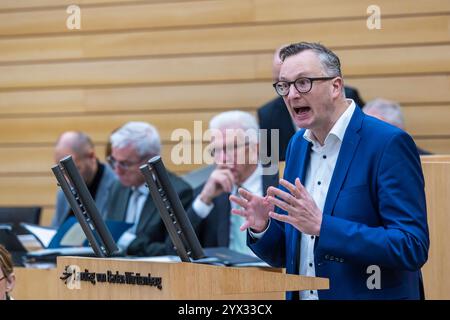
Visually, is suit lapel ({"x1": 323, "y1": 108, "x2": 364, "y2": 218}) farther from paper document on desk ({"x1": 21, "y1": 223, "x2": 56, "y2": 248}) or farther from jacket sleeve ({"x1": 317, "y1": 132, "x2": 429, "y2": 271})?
paper document on desk ({"x1": 21, "y1": 223, "x2": 56, "y2": 248})

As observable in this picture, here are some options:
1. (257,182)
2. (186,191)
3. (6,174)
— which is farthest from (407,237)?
(6,174)

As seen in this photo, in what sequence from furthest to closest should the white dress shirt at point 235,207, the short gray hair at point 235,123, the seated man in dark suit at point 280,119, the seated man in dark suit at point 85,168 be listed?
the seated man in dark suit at point 85,168
the seated man in dark suit at point 280,119
the short gray hair at point 235,123
the white dress shirt at point 235,207

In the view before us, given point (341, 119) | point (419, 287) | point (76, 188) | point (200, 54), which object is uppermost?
point (200, 54)

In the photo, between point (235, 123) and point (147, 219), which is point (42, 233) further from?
point (235, 123)

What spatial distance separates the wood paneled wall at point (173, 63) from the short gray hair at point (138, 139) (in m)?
1.82

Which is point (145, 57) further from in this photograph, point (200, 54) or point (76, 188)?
point (76, 188)

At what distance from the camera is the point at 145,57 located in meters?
7.57

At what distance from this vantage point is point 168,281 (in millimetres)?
3084

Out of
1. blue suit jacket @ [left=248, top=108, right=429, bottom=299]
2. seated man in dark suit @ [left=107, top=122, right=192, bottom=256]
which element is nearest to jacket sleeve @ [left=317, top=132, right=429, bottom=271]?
blue suit jacket @ [left=248, top=108, right=429, bottom=299]

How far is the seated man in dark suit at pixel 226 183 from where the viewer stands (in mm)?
4891

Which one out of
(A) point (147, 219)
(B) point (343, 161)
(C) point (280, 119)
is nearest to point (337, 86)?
(B) point (343, 161)

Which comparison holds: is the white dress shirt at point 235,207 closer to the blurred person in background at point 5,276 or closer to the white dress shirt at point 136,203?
the white dress shirt at point 136,203

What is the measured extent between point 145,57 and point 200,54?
0.48 meters

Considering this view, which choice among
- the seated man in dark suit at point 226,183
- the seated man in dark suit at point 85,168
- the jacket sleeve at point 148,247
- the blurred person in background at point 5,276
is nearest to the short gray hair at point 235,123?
the seated man in dark suit at point 226,183
